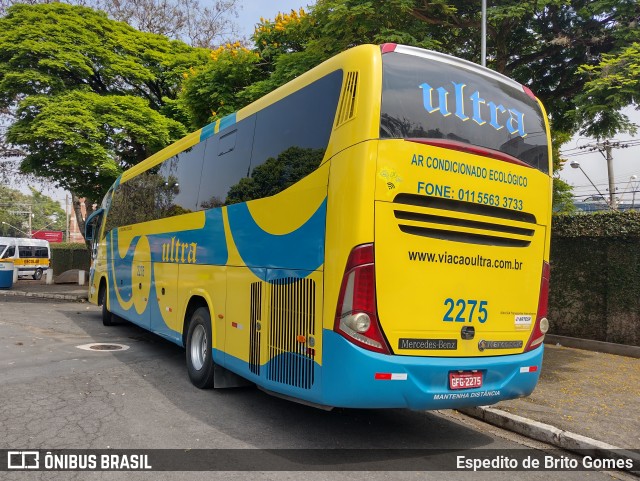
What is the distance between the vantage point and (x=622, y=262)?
411 inches

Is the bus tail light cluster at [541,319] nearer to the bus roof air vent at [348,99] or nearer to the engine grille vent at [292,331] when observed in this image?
the engine grille vent at [292,331]

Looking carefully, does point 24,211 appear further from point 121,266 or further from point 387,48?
point 387,48

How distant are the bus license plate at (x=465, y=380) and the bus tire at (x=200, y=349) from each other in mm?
3377

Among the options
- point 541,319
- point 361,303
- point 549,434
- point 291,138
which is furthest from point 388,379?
point 291,138

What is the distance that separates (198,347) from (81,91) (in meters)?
14.7

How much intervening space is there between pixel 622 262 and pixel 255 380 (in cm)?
829

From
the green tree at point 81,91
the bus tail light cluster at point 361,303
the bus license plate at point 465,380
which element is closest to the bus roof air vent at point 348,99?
the bus tail light cluster at point 361,303

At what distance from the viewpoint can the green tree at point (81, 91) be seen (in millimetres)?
17297

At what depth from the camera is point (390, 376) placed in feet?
14.6

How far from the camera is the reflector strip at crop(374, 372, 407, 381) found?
174 inches

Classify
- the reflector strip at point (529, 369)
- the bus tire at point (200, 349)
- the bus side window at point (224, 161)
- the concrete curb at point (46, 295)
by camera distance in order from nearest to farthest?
the reflector strip at point (529, 369) → the bus side window at point (224, 161) → the bus tire at point (200, 349) → the concrete curb at point (46, 295)

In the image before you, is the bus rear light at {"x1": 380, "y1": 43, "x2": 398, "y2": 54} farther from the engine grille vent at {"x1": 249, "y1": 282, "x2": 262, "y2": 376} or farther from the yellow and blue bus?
the engine grille vent at {"x1": 249, "y1": 282, "x2": 262, "y2": 376}

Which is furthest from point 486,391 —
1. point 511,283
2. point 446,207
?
point 446,207

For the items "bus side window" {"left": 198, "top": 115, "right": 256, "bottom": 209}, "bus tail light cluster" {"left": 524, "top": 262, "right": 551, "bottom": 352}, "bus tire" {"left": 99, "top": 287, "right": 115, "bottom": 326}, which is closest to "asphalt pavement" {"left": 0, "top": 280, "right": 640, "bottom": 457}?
"bus tail light cluster" {"left": 524, "top": 262, "right": 551, "bottom": 352}
